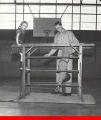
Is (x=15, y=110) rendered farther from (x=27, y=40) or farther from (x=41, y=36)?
(x=27, y=40)

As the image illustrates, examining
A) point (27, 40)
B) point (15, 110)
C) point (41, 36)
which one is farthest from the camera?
point (27, 40)

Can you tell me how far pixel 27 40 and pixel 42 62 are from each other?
1.01 meters

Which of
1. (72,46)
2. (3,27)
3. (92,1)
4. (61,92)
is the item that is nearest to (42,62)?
(3,27)

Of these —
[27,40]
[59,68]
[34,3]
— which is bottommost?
[59,68]

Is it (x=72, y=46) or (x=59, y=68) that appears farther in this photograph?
(x=59, y=68)

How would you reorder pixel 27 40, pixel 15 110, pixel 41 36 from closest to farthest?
pixel 15 110 < pixel 41 36 < pixel 27 40

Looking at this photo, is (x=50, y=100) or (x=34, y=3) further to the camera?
(x=34, y=3)

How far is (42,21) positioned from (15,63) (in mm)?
2094

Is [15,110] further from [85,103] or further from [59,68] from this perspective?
[59,68]

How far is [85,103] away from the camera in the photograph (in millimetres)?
6902

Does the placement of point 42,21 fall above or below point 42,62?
above

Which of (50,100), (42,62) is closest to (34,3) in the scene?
(42,62)

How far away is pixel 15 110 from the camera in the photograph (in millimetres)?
6035

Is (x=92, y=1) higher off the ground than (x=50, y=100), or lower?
higher
